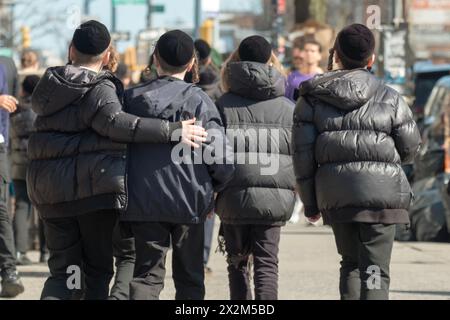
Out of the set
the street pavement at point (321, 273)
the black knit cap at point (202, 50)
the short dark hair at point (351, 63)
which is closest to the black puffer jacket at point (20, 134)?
the street pavement at point (321, 273)

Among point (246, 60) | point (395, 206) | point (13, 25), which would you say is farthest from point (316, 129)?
point (13, 25)

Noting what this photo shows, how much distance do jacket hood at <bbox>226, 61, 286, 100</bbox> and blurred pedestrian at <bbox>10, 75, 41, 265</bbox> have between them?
4745 mm

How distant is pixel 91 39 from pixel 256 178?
54.2 inches

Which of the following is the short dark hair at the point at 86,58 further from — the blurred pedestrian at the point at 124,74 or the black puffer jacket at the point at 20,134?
the blurred pedestrian at the point at 124,74

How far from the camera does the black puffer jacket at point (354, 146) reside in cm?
814

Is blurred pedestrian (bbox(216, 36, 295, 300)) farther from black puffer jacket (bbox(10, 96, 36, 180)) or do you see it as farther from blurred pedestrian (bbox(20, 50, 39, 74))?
blurred pedestrian (bbox(20, 50, 39, 74))

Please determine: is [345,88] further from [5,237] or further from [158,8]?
[158,8]

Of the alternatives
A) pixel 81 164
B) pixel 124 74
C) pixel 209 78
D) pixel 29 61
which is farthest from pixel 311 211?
pixel 124 74

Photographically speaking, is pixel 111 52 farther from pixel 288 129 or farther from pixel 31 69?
pixel 31 69

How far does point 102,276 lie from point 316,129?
1.55 metres

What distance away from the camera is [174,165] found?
8.05 metres

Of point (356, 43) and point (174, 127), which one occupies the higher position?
point (356, 43)

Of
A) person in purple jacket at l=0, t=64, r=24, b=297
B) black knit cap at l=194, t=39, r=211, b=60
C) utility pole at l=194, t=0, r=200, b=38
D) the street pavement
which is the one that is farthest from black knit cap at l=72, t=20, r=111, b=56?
utility pole at l=194, t=0, r=200, b=38
